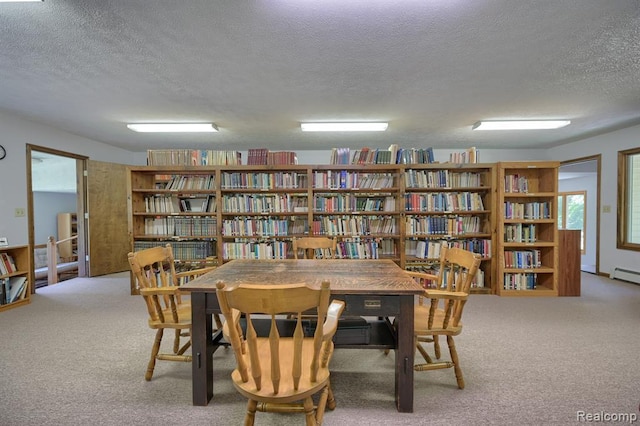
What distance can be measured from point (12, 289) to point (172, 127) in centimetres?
300

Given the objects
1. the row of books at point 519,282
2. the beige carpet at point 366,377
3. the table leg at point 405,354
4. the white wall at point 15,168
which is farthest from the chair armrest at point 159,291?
the row of books at point 519,282

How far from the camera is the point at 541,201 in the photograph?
14.3 ft

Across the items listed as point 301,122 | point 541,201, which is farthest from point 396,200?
point 541,201

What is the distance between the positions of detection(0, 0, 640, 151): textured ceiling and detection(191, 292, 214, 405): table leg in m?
1.98

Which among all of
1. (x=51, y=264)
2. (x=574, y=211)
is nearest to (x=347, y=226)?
(x=51, y=264)

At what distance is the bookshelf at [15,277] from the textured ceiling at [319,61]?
193 centimetres

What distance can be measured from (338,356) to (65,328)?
9.53 ft

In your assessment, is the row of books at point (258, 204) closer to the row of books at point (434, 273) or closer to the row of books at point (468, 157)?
the row of books at point (434, 273)

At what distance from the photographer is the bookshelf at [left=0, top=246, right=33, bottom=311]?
3.67 metres

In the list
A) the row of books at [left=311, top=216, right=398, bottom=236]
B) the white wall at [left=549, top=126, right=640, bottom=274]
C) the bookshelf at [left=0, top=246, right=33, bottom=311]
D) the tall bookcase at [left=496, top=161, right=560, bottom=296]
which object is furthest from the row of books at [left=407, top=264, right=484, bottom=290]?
the bookshelf at [left=0, top=246, right=33, bottom=311]

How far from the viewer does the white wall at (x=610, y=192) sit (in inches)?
191

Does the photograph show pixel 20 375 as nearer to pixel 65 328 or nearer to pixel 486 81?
pixel 65 328

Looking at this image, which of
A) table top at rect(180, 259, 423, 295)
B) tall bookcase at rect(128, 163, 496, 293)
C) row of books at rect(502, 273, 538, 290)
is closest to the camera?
table top at rect(180, 259, 423, 295)

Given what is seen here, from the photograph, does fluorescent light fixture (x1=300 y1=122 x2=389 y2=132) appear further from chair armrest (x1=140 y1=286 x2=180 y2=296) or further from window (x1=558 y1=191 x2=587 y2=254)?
window (x1=558 y1=191 x2=587 y2=254)
